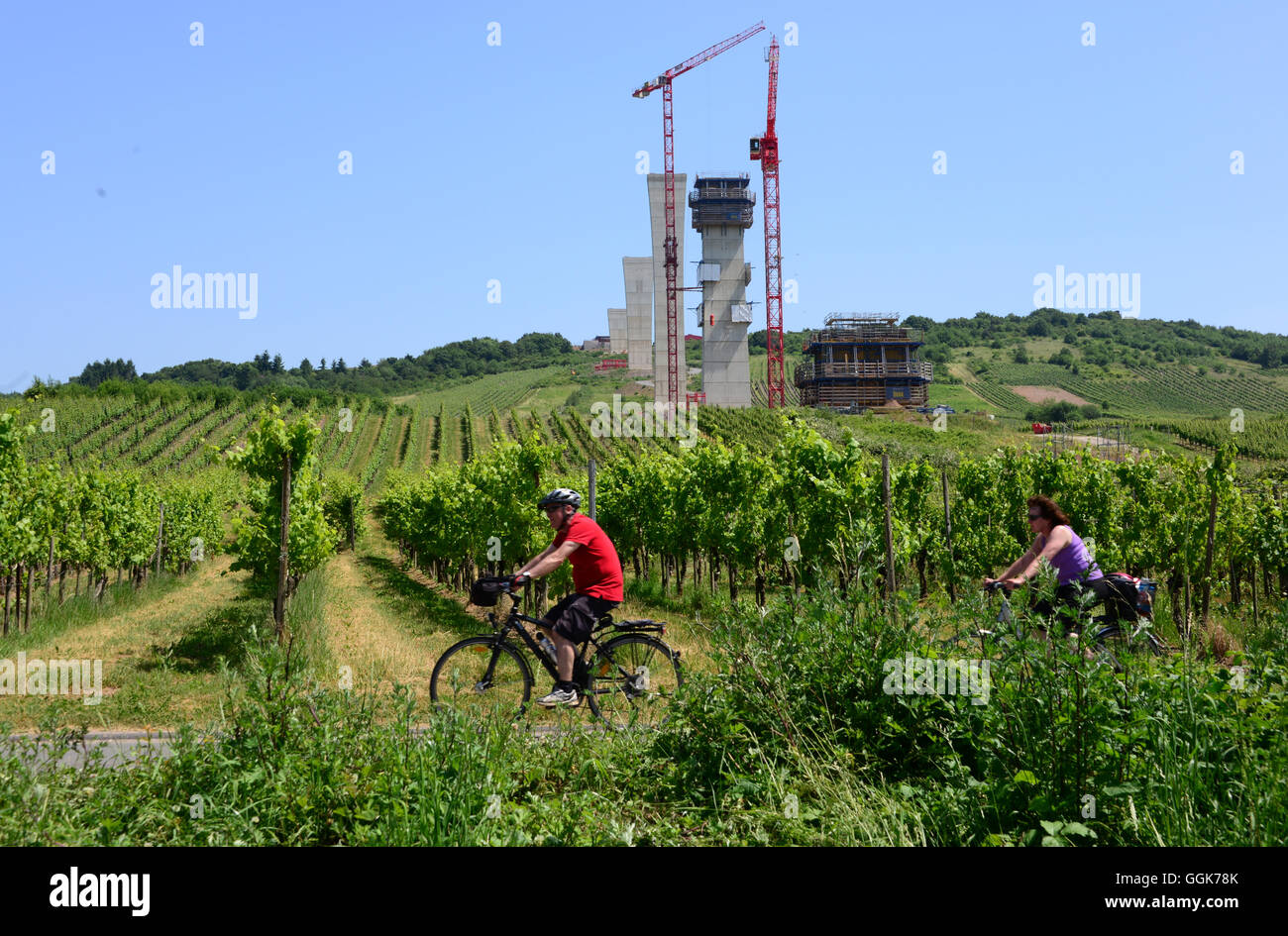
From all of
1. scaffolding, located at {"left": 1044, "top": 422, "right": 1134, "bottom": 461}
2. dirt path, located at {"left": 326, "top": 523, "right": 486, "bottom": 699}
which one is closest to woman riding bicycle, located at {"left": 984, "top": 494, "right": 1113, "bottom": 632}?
dirt path, located at {"left": 326, "top": 523, "right": 486, "bottom": 699}

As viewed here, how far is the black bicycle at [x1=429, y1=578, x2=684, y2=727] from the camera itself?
6352mm

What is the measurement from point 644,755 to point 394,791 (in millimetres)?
1564

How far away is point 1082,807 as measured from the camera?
3.37 meters

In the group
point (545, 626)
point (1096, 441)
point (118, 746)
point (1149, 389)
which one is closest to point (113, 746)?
point (118, 746)

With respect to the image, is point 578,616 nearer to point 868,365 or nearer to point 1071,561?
point 1071,561

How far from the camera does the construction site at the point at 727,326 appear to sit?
78750mm

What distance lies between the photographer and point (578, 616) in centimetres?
629

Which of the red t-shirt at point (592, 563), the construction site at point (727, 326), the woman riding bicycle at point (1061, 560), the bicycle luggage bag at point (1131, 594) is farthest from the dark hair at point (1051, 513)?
→ the construction site at point (727, 326)

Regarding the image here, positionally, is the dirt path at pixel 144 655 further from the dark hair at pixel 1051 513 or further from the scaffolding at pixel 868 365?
the scaffolding at pixel 868 365

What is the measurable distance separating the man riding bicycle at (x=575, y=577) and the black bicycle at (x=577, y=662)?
0.37 feet

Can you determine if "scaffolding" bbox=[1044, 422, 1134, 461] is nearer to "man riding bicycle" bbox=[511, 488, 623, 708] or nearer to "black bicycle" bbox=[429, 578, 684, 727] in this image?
"black bicycle" bbox=[429, 578, 684, 727]

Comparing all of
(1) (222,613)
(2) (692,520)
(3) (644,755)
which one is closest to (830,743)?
(3) (644,755)

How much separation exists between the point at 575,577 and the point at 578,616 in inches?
12.0

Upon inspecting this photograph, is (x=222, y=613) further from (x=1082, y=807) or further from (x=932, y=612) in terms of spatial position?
(x=1082, y=807)
